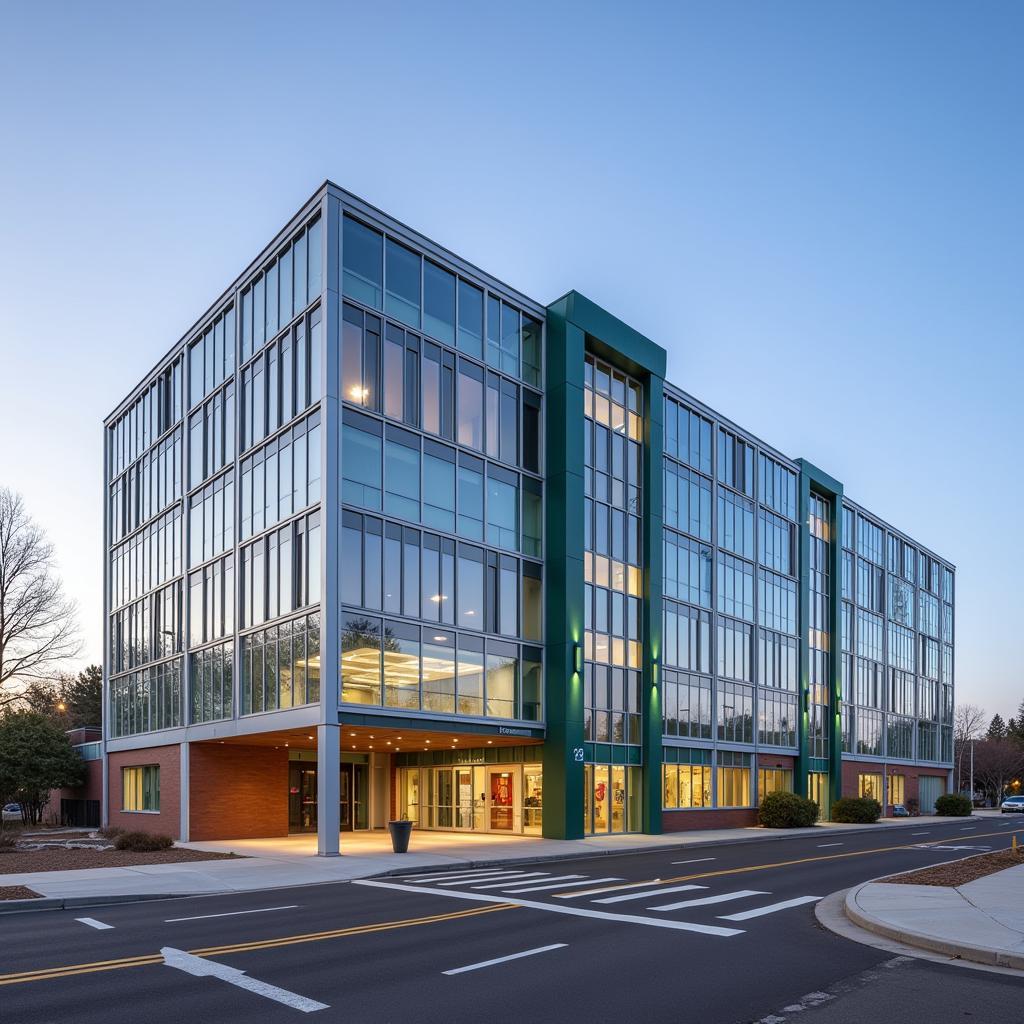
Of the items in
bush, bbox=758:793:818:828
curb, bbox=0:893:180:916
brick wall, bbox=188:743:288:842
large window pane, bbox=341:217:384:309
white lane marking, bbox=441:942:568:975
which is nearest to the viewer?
white lane marking, bbox=441:942:568:975

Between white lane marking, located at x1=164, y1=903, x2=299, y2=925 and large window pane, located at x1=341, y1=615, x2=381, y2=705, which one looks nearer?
white lane marking, located at x1=164, y1=903, x2=299, y2=925

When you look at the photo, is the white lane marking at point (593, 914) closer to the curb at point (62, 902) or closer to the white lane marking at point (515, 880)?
the white lane marking at point (515, 880)

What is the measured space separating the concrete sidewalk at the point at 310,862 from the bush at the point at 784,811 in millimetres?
4436

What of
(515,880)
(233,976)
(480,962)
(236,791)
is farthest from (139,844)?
(480,962)

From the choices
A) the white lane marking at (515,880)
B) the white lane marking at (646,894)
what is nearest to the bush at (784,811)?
the white lane marking at (515,880)

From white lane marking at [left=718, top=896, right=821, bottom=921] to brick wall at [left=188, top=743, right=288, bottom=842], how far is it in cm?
2367

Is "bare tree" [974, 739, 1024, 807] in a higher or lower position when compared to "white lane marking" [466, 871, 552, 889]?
lower

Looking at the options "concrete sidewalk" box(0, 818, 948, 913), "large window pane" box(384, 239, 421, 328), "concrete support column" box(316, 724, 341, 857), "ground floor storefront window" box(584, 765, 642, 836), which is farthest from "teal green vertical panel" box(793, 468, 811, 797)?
"concrete support column" box(316, 724, 341, 857)

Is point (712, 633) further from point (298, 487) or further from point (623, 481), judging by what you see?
point (298, 487)

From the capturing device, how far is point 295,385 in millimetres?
31172

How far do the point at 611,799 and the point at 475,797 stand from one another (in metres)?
5.29

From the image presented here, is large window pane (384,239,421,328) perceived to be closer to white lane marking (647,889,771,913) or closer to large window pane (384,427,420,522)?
large window pane (384,427,420,522)

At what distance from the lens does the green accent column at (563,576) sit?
33781mm

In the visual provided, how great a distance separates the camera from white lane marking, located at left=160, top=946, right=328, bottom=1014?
9.30m
